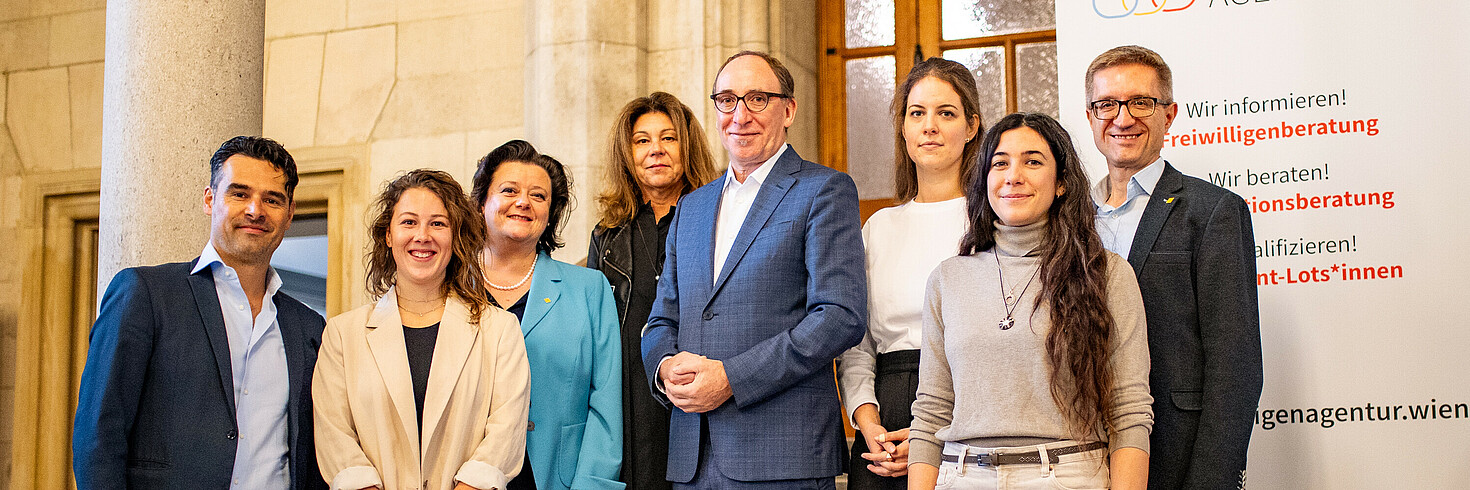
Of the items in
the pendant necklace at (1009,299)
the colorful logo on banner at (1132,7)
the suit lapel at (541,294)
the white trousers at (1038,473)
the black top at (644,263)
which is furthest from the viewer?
the colorful logo on banner at (1132,7)

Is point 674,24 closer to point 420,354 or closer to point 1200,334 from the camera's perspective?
point 420,354

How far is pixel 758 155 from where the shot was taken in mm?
2857

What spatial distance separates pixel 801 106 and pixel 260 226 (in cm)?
247

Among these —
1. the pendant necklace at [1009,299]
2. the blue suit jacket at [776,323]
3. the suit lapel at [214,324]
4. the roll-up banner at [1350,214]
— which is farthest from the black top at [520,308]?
the roll-up banner at [1350,214]

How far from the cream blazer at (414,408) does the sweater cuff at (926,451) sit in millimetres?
898

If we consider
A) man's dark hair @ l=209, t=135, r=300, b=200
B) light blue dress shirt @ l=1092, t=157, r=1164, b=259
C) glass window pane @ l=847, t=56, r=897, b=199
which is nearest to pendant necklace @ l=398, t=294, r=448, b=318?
man's dark hair @ l=209, t=135, r=300, b=200

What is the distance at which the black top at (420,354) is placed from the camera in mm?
2725

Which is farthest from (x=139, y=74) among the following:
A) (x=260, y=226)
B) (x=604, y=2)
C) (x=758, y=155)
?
(x=758, y=155)

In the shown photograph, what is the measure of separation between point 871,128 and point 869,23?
44 centimetres

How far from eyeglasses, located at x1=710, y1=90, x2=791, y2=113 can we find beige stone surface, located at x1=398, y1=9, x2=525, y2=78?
2.54 m

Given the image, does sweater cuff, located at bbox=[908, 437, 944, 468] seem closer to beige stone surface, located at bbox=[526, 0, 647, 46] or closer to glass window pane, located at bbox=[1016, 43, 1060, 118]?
glass window pane, located at bbox=[1016, 43, 1060, 118]

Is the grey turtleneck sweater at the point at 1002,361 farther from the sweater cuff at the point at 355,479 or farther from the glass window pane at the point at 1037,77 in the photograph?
the glass window pane at the point at 1037,77

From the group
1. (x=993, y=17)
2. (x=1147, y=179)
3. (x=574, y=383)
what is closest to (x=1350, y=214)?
(x=1147, y=179)

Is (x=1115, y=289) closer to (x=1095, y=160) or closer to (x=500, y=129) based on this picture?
(x=1095, y=160)
